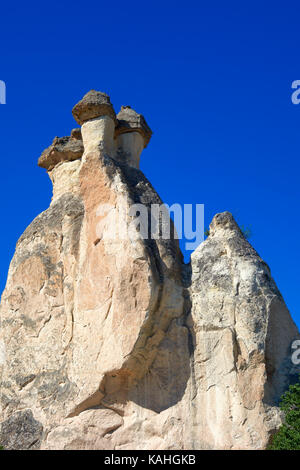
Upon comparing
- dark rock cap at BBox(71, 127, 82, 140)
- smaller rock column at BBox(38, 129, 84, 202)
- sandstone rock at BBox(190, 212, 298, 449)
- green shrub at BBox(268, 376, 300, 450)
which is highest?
dark rock cap at BBox(71, 127, 82, 140)

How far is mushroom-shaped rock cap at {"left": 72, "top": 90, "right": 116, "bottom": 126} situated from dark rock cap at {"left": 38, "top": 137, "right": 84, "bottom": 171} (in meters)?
0.86

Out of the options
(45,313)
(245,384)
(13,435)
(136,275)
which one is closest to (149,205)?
→ (136,275)

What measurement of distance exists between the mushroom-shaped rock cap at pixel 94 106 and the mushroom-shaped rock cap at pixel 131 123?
0.59 m

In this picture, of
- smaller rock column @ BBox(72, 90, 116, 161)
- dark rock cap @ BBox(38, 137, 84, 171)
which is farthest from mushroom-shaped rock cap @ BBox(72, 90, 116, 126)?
dark rock cap @ BBox(38, 137, 84, 171)

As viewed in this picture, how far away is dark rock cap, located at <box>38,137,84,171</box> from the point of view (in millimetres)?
15602

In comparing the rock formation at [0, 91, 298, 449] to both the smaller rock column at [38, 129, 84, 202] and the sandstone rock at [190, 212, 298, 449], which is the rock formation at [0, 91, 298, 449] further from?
the smaller rock column at [38, 129, 84, 202]

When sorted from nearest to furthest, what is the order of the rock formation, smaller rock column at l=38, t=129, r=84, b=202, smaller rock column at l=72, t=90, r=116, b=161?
1. the rock formation
2. smaller rock column at l=72, t=90, r=116, b=161
3. smaller rock column at l=38, t=129, r=84, b=202

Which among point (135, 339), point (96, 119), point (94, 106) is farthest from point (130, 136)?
point (135, 339)

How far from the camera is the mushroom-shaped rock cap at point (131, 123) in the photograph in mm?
15516

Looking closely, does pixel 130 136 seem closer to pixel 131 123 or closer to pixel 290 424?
pixel 131 123

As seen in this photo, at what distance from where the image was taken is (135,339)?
11906mm

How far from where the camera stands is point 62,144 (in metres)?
15.9

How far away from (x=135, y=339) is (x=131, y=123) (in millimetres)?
5865

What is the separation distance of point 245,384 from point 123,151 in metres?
6.39
